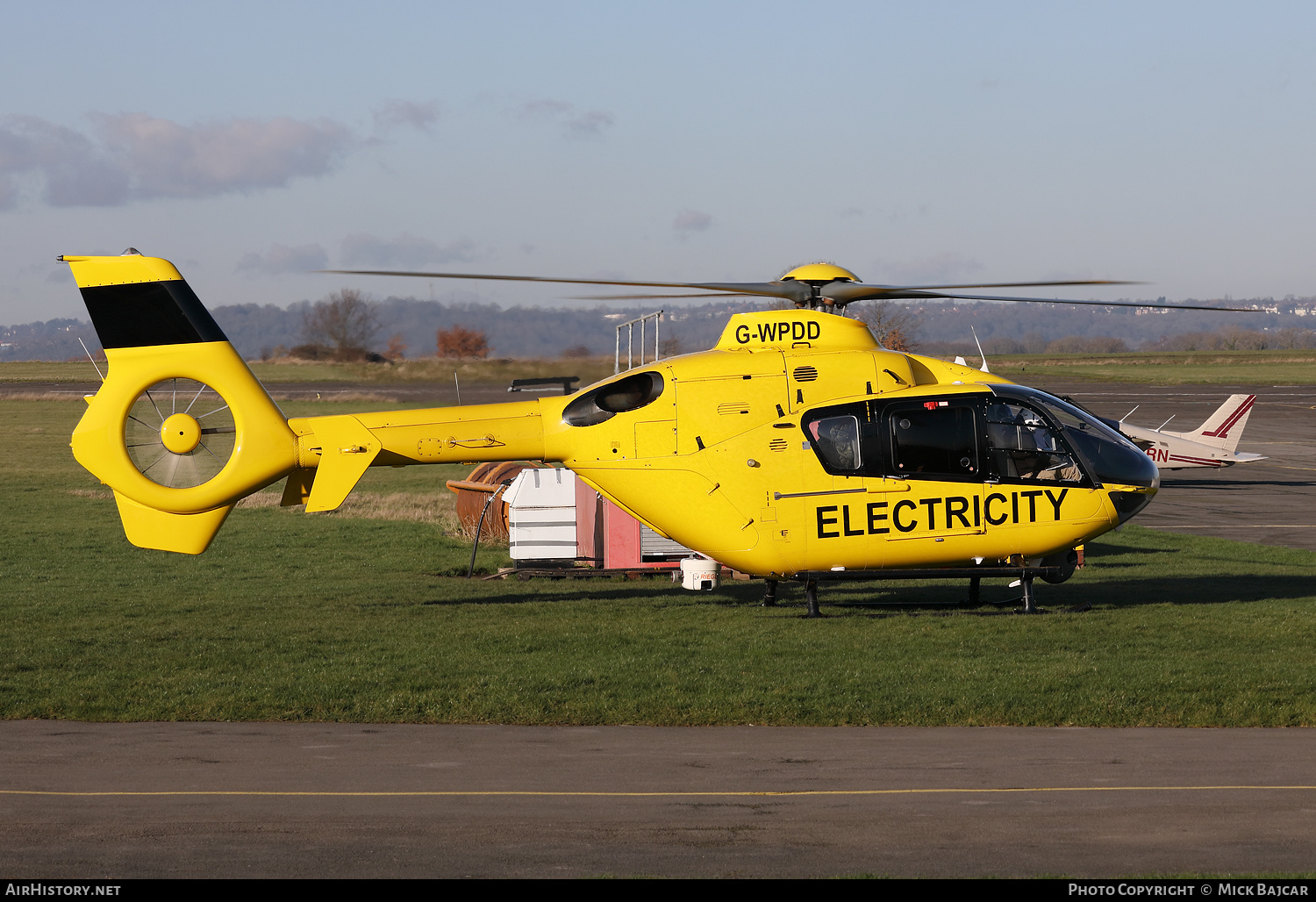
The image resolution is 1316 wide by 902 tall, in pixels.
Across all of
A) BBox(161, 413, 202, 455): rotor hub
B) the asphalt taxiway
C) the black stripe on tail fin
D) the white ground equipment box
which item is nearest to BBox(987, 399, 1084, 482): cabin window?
the asphalt taxiway

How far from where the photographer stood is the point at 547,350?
19766mm

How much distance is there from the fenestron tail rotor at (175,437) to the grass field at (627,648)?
6.56 feet

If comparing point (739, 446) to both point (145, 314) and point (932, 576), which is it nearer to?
point (932, 576)

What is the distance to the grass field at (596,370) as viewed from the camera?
19.2 metres

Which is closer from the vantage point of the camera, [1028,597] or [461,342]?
[1028,597]

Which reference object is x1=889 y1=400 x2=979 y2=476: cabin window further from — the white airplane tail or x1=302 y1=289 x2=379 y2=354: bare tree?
the white airplane tail

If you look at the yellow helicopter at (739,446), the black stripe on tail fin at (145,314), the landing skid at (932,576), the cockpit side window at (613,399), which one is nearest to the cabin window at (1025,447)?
the yellow helicopter at (739,446)

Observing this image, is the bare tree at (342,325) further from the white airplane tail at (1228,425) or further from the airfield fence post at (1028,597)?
the white airplane tail at (1228,425)

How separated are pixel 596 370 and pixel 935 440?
600 centimetres

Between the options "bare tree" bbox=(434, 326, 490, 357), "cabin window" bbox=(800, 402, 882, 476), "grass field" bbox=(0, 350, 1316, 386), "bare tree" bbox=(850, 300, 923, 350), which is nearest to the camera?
"cabin window" bbox=(800, 402, 882, 476)

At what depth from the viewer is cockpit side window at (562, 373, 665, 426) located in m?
16.0

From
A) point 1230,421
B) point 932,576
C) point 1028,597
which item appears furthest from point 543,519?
point 1230,421

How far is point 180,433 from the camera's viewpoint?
51.8 ft

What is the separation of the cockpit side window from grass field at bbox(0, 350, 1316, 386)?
2804 mm
